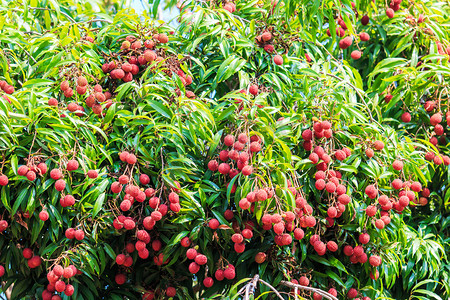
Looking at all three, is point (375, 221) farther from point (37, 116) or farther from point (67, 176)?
point (37, 116)

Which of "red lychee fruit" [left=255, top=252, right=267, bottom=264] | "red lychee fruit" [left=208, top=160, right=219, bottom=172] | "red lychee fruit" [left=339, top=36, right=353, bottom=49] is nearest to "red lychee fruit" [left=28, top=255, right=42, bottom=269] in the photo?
"red lychee fruit" [left=208, top=160, right=219, bottom=172]

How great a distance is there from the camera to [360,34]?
3730 millimetres

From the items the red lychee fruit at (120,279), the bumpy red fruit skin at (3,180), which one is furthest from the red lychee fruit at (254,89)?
the bumpy red fruit skin at (3,180)

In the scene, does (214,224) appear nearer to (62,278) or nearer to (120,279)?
(120,279)

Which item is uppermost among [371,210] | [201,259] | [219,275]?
[371,210]

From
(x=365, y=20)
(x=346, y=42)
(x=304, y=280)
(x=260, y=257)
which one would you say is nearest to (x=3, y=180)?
(x=260, y=257)

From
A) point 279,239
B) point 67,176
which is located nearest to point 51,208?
point 67,176

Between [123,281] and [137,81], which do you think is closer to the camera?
[123,281]

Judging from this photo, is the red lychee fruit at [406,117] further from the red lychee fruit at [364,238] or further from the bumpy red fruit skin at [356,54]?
the red lychee fruit at [364,238]

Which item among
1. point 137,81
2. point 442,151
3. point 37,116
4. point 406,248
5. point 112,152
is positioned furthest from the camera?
point 442,151

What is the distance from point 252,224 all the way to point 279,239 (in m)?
0.15

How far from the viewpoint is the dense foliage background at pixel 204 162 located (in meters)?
2.63

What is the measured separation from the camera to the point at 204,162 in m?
2.93

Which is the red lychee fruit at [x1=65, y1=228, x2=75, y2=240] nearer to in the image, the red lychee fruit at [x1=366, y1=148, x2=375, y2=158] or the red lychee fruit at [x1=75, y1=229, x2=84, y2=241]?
the red lychee fruit at [x1=75, y1=229, x2=84, y2=241]
